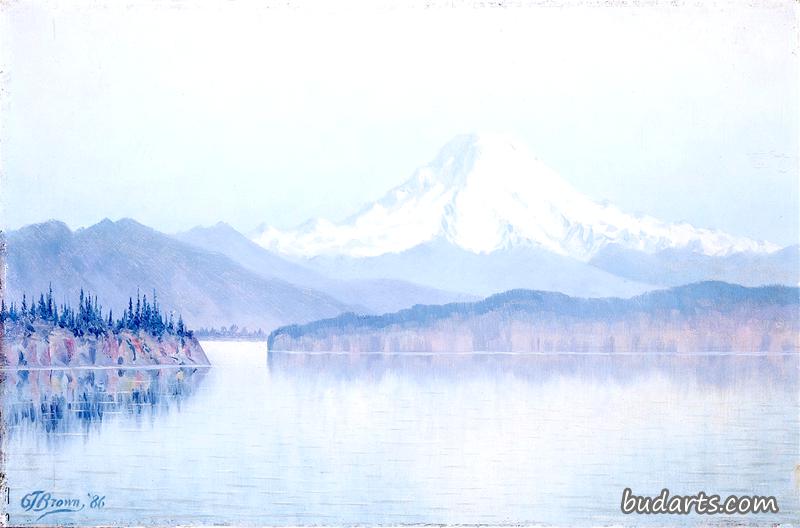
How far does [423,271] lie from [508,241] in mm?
807

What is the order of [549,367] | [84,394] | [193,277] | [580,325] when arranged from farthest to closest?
[549,367], [580,325], [84,394], [193,277]

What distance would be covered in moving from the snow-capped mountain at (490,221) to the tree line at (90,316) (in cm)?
106

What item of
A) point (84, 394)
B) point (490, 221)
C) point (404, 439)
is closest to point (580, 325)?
point (490, 221)

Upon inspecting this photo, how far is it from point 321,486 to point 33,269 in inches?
121

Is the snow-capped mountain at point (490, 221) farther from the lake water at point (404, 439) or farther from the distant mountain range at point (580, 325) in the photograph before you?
the lake water at point (404, 439)

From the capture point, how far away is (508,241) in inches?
365

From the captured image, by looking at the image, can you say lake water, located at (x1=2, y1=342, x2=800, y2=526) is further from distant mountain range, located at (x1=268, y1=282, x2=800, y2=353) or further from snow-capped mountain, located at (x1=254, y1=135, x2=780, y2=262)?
snow-capped mountain, located at (x1=254, y1=135, x2=780, y2=262)

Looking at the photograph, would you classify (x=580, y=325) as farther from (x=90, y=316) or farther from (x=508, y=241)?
(x=90, y=316)

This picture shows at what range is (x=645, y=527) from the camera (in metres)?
7.18

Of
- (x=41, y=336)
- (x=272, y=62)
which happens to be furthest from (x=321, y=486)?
(x=272, y=62)

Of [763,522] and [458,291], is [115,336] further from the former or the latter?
[763,522]

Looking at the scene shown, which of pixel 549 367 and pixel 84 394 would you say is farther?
pixel 549 367

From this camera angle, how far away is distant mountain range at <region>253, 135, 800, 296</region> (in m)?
8.71

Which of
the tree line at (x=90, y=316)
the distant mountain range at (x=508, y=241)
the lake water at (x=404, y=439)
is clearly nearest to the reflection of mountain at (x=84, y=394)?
the lake water at (x=404, y=439)
